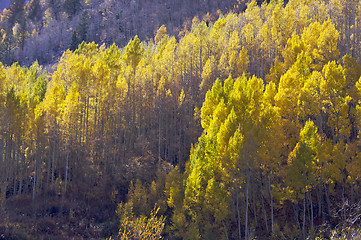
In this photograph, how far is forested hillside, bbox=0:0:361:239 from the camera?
70.6ft

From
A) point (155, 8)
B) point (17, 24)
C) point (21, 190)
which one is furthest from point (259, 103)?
point (17, 24)

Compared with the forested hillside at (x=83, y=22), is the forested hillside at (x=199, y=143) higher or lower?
lower

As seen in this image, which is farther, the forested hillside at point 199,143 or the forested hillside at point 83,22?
the forested hillside at point 83,22

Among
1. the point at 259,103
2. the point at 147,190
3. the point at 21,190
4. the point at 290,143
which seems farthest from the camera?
the point at 21,190

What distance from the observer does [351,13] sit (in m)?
37.2

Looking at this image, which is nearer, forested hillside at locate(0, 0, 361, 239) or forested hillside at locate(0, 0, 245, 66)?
forested hillside at locate(0, 0, 361, 239)

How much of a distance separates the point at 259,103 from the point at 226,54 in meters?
16.3

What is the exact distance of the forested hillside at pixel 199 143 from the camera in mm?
21531

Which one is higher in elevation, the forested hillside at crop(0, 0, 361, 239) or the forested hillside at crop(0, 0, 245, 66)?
the forested hillside at crop(0, 0, 245, 66)

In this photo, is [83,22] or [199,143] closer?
[199,143]

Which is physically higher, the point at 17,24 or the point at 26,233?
the point at 17,24

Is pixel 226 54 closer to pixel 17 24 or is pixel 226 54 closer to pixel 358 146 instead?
pixel 358 146

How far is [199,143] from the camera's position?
2433 cm

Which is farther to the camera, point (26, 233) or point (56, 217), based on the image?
point (56, 217)
